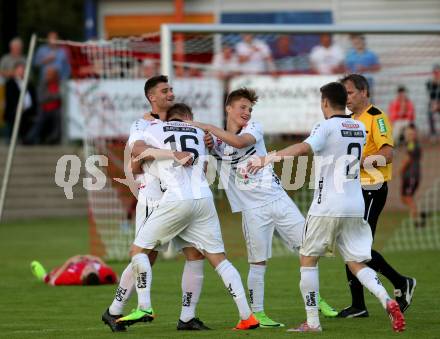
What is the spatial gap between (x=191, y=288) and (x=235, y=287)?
45 centimetres

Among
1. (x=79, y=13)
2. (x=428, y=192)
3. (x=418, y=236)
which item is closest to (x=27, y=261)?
(x=418, y=236)

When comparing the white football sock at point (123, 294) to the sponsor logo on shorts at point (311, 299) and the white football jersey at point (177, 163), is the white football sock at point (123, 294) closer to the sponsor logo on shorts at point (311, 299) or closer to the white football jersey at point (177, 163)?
the white football jersey at point (177, 163)

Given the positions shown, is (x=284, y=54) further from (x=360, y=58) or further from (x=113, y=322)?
(x=113, y=322)

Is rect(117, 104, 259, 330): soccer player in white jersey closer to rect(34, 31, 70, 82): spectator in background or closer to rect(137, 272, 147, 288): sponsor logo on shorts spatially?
rect(137, 272, 147, 288): sponsor logo on shorts

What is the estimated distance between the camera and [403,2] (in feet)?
93.1

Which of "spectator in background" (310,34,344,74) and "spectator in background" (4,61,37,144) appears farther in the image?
"spectator in background" (4,61,37,144)

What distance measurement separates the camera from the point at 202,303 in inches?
479

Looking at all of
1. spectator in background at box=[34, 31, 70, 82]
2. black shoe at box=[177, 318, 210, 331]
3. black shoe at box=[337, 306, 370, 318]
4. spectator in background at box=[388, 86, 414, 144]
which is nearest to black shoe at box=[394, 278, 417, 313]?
black shoe at box=[337, 306, 370, 318]

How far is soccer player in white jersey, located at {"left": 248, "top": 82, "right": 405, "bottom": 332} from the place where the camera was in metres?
9.63

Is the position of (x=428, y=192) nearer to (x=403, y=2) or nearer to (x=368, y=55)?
(x=368, y=55)

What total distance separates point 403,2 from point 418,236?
33.4ft

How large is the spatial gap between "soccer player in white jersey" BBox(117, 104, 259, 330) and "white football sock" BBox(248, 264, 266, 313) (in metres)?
0.47

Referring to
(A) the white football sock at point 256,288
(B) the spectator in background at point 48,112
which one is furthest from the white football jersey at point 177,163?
(B) the spectator in background at point 48,112

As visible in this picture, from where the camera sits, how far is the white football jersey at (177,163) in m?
10.0
